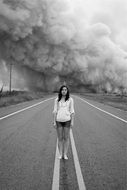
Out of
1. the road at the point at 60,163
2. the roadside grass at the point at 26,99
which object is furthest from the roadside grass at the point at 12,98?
the road at the point at 60,163

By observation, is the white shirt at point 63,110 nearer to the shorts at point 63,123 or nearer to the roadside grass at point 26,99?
the shorts at point 63,123

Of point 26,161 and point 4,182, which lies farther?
point 26,161

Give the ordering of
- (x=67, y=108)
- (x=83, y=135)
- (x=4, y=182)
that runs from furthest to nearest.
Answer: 1. (x=83, y=135)
2. (x=67, y=108)
3. (x=4, y=182)

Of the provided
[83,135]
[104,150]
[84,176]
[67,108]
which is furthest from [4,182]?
[83,135]

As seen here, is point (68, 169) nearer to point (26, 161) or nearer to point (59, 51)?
point (26, 161)

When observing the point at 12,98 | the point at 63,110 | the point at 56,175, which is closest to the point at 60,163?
the point at 56,175

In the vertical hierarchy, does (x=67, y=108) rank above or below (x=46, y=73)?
below

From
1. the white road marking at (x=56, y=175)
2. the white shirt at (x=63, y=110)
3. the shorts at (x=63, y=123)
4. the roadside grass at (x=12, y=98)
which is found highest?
the white shirt at (x=63, y=110)

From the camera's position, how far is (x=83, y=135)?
7.38 metres

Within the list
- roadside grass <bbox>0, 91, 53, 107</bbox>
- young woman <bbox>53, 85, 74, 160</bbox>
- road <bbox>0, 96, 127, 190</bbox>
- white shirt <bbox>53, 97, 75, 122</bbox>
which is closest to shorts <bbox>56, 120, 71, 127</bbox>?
young woman <bbox>53, 85, 74, 160</bbox>

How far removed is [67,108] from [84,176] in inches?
66.3

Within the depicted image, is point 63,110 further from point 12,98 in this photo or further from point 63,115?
point 12,98

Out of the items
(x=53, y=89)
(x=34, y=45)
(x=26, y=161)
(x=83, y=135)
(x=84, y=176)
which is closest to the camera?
(x=84, y=176)

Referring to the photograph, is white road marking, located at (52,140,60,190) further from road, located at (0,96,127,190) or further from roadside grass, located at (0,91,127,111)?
roadside grass, located at (0,91,127,111)
